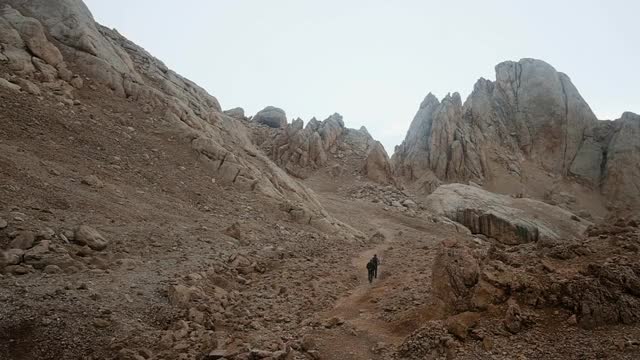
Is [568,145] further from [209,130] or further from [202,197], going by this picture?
[202,197]

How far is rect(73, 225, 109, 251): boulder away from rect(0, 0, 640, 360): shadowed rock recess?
0.04 m

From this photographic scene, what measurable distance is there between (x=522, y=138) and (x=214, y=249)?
49.6m

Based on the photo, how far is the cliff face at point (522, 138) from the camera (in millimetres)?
49219

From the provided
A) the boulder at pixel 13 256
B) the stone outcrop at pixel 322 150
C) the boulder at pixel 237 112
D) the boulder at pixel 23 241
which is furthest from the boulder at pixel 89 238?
the boulder at pixel 237 112

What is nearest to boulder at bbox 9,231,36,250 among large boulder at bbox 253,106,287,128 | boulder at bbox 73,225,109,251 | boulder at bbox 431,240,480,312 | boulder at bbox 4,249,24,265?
boulder at bbox 4,249,24,265

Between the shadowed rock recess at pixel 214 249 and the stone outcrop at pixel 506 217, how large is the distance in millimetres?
169

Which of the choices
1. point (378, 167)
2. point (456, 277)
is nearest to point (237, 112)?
point (378, 167)

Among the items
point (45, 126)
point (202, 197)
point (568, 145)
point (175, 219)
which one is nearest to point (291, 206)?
point (202, 197)

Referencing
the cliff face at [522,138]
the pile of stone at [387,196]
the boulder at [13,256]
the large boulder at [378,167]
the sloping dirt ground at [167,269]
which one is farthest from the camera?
the cliff face at [522,138]

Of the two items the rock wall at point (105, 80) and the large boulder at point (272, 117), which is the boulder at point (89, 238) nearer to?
the rock wall at point (105, 80)

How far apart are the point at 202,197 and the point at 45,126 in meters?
7.34

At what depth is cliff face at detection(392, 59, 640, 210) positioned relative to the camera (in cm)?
4922

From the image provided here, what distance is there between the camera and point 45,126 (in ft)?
59.5

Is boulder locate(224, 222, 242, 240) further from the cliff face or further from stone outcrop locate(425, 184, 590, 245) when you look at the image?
the cliff face
